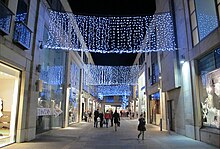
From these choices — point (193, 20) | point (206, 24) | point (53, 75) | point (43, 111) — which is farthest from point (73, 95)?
point (206, 24)

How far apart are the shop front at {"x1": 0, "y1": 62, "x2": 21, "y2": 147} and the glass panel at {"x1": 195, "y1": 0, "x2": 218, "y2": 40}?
9.04 m

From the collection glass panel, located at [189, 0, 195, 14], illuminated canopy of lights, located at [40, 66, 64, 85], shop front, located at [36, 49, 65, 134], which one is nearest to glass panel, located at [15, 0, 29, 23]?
shop front, located at [36, 49, 65, 134]

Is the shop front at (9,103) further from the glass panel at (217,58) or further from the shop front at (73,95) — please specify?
the shop front at (73,95)

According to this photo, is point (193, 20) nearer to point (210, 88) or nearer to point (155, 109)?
point (210, 88)

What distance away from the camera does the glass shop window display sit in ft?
30.2

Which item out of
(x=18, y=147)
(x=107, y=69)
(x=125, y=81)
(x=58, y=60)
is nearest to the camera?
(x=18, y=147)

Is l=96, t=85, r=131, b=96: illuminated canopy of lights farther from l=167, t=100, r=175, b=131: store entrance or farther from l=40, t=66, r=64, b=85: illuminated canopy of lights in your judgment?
l=167, t=100, r=175, b=131: store entrance

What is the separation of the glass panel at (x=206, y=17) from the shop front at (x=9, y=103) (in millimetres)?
9036

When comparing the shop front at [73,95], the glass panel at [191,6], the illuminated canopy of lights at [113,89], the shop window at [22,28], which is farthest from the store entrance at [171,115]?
the illuminated canopy of lights at [113,89]

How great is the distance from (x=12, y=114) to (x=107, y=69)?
2281 cm

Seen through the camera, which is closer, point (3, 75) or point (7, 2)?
point (7, 2)

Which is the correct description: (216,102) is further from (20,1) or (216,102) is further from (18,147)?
(20,1)

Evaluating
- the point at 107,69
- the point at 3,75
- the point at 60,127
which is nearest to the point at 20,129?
the point at 3,75

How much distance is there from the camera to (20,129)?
30.9 ft
